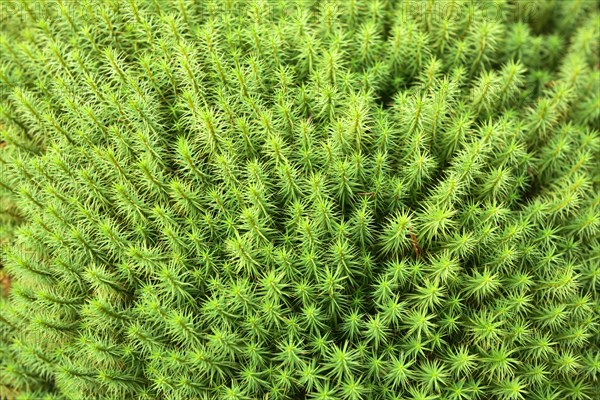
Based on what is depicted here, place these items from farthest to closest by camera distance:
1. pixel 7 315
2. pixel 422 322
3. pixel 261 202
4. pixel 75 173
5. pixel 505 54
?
pixel 505 54 < pixel 7 315 < pixel 75 173 < pixel 261 202 < pixel 422 322

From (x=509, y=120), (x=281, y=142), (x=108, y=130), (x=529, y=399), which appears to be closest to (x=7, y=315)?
(x=108, y=130)

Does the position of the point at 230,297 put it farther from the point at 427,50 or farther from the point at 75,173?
the point at 427,50

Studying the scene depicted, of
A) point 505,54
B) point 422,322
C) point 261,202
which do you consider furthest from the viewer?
point 505,54

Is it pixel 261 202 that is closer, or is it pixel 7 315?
pixel 261 202

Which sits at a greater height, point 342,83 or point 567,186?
point 342,83

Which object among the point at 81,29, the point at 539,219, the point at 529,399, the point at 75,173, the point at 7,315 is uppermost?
the point at 81,29

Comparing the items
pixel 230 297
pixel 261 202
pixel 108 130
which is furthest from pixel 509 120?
pixel 108 130
